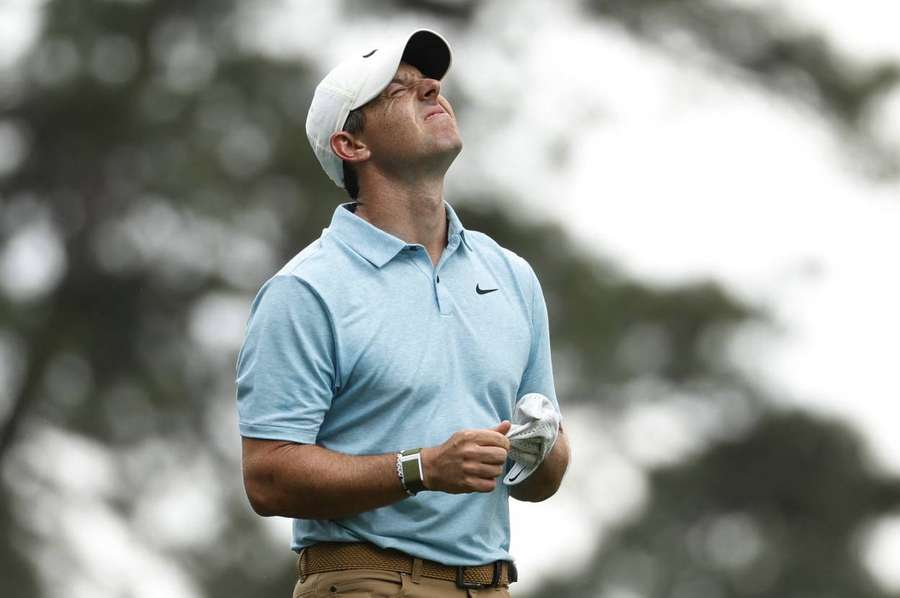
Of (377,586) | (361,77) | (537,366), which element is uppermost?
(361,77)

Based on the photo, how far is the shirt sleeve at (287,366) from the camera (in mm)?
4230

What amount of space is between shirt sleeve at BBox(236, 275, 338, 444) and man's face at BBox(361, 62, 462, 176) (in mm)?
455

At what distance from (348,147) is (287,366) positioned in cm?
67

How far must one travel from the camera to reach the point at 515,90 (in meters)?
13.6

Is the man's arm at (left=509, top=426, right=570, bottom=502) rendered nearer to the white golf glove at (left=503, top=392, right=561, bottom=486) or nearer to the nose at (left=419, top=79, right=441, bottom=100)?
the white golf glove at (left=503, top=392, right=561, bottom=486)

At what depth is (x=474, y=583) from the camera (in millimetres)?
4316

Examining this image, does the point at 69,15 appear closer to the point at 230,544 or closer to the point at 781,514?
the point at 230,544

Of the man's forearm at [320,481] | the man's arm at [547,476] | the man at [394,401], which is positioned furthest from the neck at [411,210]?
the man's forearm at [320,481]

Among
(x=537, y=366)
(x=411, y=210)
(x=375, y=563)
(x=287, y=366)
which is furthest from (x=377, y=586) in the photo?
(x=411, y=210)

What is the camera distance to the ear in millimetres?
4688

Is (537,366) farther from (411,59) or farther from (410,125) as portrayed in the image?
(411,59)

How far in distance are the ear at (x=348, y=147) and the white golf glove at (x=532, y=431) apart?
71 cm

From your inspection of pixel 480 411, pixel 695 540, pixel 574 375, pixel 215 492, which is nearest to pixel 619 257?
pixel 574 375

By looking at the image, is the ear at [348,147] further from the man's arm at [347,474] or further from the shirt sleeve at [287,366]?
the man's arm at [347,474]
